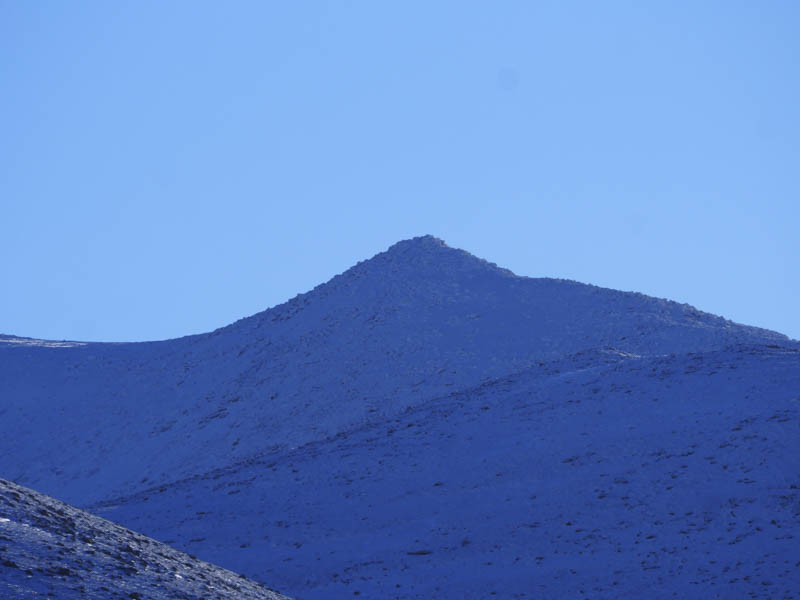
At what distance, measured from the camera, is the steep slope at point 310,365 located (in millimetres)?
35250

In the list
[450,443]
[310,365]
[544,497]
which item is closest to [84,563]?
[544,497]

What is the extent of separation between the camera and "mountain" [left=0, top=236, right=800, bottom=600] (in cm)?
1906

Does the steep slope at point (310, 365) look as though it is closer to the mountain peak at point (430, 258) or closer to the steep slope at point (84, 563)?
the mountain peak at point (430, 258)

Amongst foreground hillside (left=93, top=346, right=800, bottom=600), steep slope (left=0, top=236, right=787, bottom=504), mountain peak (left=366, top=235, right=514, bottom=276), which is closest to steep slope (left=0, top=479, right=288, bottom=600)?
foreground hillside (left=93, top=346, right=800, bottom=600)

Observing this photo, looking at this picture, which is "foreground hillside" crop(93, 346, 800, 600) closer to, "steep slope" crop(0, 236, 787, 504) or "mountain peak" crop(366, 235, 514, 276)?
"steep slope" crop(0, 236, 787, 504)

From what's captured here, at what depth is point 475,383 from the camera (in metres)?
34.8

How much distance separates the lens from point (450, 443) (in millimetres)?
25406

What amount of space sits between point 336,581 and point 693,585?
236 inches

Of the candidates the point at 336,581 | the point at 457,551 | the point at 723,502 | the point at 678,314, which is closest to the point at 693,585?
the point at 723,502

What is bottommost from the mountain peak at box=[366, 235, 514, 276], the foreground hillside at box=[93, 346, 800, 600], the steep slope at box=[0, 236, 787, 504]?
the foreground hillside at box=[93, 346, 800, 600]

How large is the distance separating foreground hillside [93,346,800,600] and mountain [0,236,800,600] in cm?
6

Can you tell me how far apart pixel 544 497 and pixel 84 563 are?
11941mm

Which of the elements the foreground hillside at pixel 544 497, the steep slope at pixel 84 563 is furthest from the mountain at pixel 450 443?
the steep slope at pixel 84 563

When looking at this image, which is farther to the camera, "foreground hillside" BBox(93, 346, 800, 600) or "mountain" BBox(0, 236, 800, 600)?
"mountain" BBox(0, 236, 800, 600)
